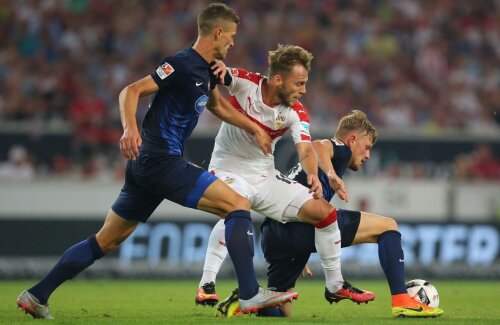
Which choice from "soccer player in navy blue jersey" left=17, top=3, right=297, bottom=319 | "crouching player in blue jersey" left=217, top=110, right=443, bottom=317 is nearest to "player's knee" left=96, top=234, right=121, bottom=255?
"soccer player in navy blue jersey" left=17, top=3, right=297, bottom=319

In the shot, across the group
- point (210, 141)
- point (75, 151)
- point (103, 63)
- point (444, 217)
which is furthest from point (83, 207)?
point (444, 217)

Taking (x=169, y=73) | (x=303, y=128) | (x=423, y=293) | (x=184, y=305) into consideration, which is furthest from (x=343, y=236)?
(x=184, y=305)

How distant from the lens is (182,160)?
24.4 feet

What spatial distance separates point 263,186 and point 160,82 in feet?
5.08

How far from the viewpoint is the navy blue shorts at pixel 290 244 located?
8.10 m

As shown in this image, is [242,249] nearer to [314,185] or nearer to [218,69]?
[314,185]

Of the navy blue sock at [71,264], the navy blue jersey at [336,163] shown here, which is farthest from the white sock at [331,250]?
the navy blue sock at [71,264]

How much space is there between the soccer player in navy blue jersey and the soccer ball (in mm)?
1494

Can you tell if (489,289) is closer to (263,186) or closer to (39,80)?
(263,186)

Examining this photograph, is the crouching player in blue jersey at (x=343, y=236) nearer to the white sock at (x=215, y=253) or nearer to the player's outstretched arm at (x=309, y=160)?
the player's outstretched arm at (x=309, y=160)

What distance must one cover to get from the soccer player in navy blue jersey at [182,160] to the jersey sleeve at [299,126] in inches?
36.0

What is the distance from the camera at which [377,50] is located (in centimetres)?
2047

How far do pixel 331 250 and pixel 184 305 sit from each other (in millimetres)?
A: 2404

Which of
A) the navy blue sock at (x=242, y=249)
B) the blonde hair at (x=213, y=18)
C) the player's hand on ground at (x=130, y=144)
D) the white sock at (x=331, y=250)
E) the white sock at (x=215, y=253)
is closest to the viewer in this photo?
the player's hand on ground at (x=130, y=144)
